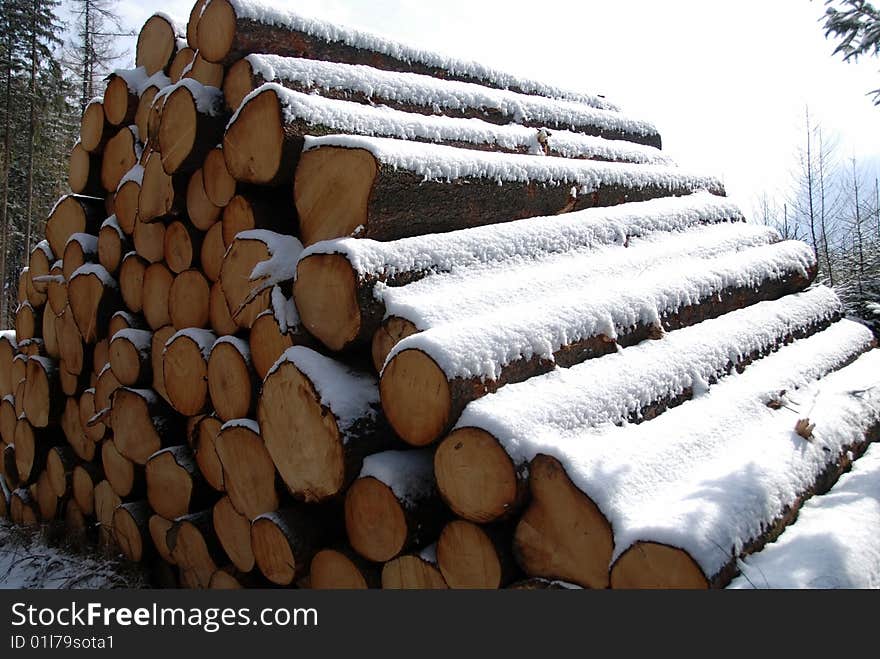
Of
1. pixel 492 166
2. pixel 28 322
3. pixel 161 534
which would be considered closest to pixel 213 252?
pixel 492 166

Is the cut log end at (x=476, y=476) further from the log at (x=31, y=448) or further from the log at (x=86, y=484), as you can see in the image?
the log at (x=31, y=448)

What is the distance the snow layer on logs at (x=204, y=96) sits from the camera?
3135 millimetres

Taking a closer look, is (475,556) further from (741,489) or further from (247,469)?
(247,469)

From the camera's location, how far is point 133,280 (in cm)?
383

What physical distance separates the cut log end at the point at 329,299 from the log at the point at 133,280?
5.71ft

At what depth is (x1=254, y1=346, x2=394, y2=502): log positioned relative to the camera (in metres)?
2.26

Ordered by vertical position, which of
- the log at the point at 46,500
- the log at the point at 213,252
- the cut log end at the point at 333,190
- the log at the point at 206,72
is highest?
the log at the point at 206,72

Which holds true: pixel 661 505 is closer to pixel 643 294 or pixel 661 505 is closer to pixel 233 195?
pixel 643 294

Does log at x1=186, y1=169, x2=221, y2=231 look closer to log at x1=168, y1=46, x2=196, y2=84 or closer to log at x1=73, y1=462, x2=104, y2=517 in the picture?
log at x1=168, y1=46, x2=196, y2=84

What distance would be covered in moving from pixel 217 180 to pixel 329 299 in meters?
1.13

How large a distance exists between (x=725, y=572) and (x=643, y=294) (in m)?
1.38

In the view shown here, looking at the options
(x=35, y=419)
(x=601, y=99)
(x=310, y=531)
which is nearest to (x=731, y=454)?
(x=310, y=531)

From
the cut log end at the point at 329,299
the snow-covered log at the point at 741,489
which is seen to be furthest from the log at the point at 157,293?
the snow-covered log at the point at 741,489

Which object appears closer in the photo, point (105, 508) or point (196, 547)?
point (196, 547)
